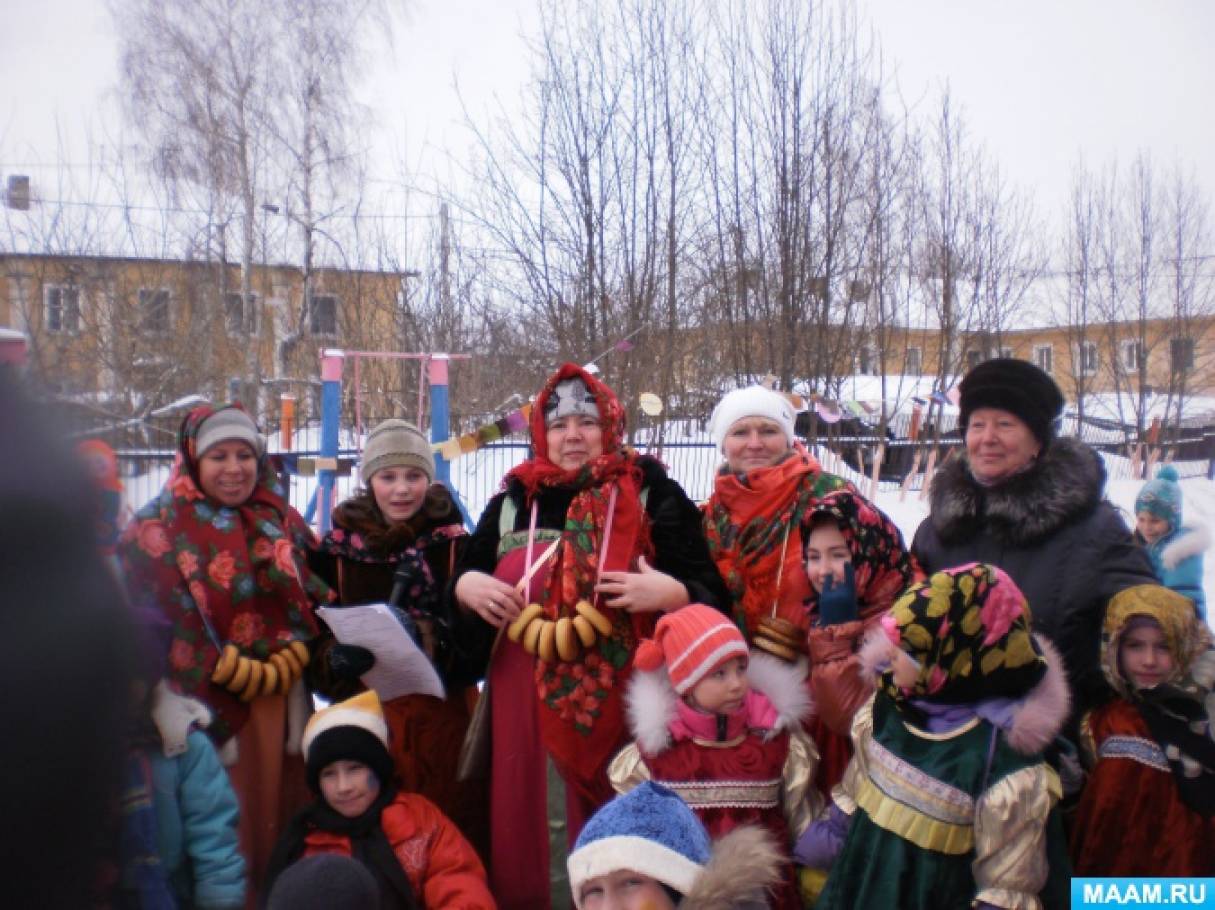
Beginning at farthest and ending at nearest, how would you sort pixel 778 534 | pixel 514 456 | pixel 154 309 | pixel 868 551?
pixel 514 456 < pixel 154 309 < pixel 778 534 < pixel 868 551

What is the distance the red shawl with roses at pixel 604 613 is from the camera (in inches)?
113

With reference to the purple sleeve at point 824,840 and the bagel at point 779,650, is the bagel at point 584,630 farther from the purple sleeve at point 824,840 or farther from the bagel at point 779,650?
the purple sleeve at point 824,840

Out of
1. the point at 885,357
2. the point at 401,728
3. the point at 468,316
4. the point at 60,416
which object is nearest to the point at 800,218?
the point at 885,357

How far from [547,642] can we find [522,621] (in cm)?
11

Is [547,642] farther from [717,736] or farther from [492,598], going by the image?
[717,736]

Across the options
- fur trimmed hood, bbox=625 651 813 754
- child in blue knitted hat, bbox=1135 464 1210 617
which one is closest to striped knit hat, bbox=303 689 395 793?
fur trimmed hood, bbox=625 651 813 754

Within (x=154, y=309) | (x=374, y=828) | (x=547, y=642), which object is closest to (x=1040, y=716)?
(x=547, y=642)

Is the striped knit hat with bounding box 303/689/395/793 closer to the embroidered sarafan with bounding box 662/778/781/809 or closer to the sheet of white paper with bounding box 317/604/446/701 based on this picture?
the sheet of white paper with bounding box 317/604/446/701

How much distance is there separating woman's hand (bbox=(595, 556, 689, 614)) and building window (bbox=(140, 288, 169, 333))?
22.4 feet

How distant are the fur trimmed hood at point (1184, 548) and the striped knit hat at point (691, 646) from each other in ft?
11.3

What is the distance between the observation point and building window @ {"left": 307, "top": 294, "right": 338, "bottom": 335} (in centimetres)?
1718

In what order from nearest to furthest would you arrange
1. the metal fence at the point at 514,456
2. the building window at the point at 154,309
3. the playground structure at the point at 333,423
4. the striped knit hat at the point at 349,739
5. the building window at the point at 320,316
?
the metal fence at the point at 514,456 < the striped knit hat at the point at 349,739 < the playground structure at the point at 333,423 < the building window at the point at 154,309 < the building window at the point at 320,316

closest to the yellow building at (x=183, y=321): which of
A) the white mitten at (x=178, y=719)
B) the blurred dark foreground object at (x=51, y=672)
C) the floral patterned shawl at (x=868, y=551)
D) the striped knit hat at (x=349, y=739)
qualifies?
the blurred dark foreground object at (x=51, y=672)

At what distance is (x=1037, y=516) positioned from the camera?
9.36 ft
